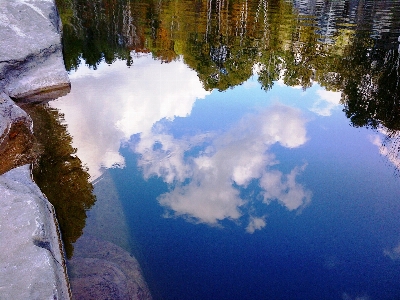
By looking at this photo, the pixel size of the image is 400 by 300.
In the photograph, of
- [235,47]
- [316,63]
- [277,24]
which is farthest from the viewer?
[277,24]

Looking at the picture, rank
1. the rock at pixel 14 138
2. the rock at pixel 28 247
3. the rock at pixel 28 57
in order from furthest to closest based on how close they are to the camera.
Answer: the rock at pixel 28 57 → the rock at pixel 14 138 → the rock at pixel 28 247

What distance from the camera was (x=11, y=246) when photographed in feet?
14.0

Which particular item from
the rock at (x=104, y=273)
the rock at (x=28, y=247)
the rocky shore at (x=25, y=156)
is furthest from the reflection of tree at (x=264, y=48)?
the rock at (x=28, y=247)

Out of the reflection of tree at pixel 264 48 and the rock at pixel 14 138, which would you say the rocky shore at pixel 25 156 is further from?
the reflection of tree at pixel 264 48

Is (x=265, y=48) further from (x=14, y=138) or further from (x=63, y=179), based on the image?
(x=63, y=179)

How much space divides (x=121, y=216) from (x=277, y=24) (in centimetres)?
1930

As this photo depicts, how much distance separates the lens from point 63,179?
6.82 metres

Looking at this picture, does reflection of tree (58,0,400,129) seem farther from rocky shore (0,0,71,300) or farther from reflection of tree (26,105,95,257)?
reflection of tree (26,105,95,257)

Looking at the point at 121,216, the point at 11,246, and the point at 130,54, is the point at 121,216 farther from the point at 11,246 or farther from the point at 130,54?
the point at 130,54

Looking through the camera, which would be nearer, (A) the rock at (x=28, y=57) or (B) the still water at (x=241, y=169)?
(B) the still water at (x=241, y=169)

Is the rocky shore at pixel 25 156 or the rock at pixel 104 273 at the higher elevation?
the rocky shore at pixel 25 156

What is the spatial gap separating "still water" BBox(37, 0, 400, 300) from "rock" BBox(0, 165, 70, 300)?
2.54 ft

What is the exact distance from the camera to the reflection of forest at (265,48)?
1210 centimetres

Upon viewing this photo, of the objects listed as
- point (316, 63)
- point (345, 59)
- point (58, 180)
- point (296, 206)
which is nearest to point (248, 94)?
point (316, 63)
